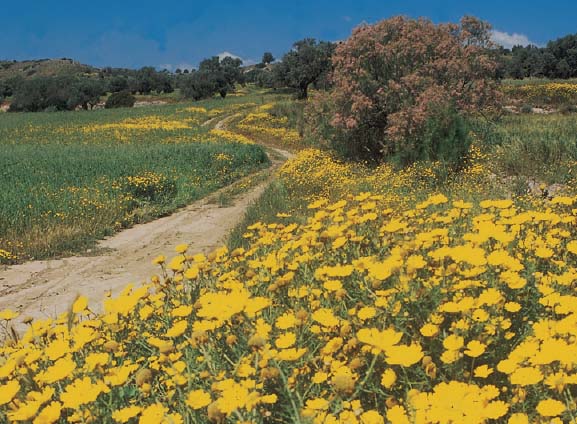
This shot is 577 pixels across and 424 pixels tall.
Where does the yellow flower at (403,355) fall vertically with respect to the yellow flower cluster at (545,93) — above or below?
below

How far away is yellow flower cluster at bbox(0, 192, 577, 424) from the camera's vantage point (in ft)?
6.63

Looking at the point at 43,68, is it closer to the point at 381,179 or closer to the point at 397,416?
the point at 381,179

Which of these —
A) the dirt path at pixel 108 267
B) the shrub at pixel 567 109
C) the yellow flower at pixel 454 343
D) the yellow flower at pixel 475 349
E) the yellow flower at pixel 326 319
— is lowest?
the dirt path at pixel 108 267

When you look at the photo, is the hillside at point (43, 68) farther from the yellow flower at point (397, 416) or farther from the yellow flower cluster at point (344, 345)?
the yellow flower at point (397, 416)

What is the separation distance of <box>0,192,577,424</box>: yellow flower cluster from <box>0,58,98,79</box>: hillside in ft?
463

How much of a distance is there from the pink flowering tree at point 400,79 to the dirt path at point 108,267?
175 inches

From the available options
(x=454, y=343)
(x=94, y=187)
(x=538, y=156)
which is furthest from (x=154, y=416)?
(x=94, y=187)

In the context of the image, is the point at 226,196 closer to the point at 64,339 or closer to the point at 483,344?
the point at 64,339

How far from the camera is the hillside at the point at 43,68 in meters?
134

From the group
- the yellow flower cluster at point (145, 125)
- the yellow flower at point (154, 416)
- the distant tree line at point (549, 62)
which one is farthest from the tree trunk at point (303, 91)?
the yellow flower at point (154, 416)

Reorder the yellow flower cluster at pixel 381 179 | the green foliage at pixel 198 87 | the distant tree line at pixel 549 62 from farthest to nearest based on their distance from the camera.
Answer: the green foliage at pixel 198 87 < the distant tree line at pixel 549 62 < the yellow flower cluster at pixel 381 179

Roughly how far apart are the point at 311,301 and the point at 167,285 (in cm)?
119

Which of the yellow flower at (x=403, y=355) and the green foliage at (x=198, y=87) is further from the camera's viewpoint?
the green foliage at (x=198, y=87)

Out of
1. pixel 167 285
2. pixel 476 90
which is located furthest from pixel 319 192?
pixel 167 285
